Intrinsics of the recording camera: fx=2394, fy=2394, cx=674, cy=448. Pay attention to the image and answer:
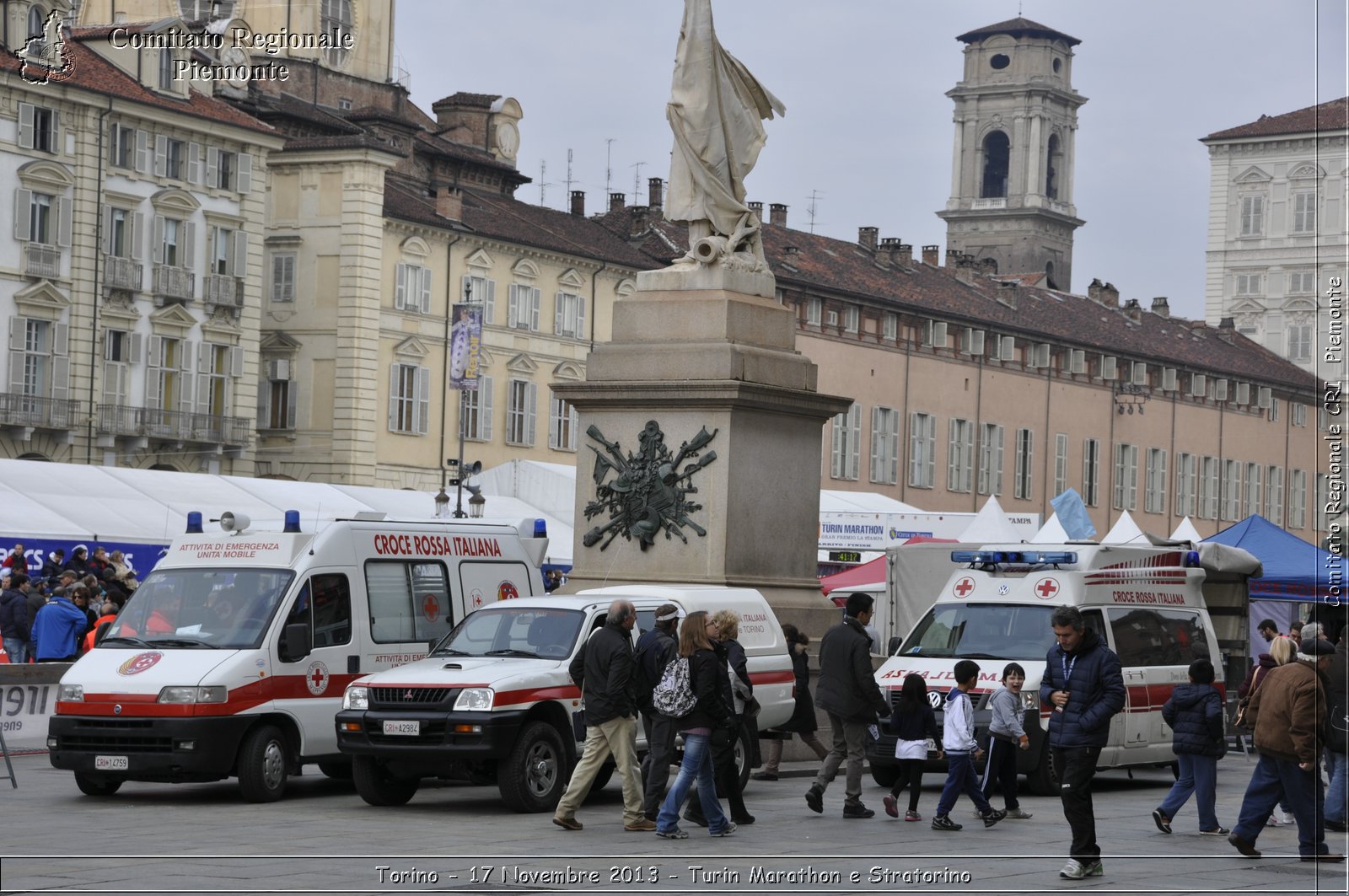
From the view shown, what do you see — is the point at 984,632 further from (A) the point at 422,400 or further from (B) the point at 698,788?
(A) the point at 422,400

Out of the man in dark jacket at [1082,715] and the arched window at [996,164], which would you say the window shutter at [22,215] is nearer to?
the man in dark jacket at [1082,715]

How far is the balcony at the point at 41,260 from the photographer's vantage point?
54344 millimetres

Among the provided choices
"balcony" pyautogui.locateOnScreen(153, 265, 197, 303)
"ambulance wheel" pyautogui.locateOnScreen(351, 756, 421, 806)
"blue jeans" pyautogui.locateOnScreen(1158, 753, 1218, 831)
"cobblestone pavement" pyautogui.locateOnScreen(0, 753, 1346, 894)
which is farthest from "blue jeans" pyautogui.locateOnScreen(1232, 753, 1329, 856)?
"balcony" pyautogui.locateOnScreen(153, 265, 197, 303)

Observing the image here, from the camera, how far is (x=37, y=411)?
178 ft

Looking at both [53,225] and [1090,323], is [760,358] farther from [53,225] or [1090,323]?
[1090,323]

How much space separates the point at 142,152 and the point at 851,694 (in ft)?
141

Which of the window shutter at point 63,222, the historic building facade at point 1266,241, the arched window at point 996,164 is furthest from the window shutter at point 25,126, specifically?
the arched window at point 996,164

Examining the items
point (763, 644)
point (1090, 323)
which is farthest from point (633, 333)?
point (1090, 323)

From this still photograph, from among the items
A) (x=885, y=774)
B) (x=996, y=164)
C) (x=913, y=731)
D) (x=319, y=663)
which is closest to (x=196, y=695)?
(x=319, y=663)

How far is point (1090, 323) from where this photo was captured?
9444 centimetres

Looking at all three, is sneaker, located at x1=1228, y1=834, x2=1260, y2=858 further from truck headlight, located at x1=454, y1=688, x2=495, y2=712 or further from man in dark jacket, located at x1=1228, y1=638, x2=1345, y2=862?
truck headlight, located at x1=454, y1=688, x2=495, y2=712

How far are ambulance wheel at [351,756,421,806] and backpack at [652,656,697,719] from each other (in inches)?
107

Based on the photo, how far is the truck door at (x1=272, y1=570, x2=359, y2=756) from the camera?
18656 mm

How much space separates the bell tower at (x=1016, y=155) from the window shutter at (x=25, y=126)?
105181 millimetres
